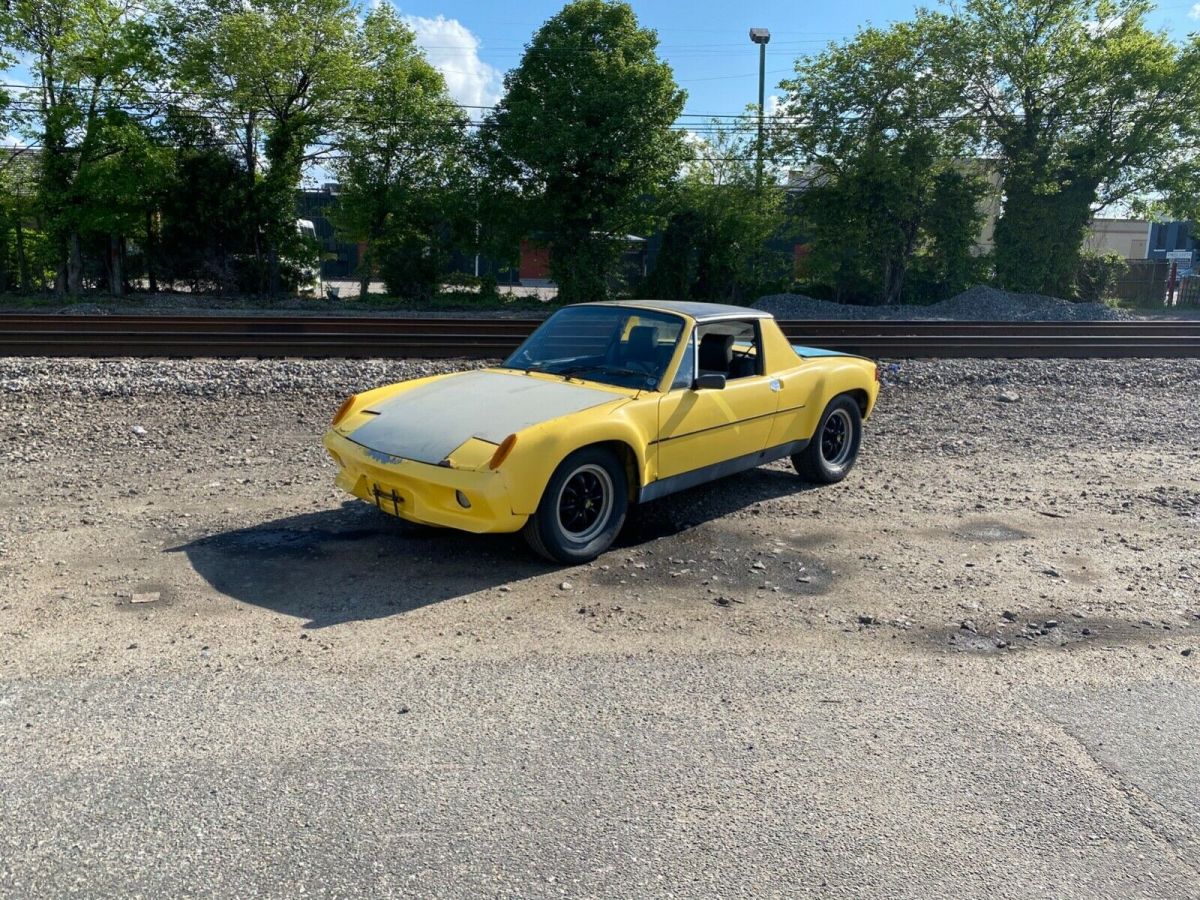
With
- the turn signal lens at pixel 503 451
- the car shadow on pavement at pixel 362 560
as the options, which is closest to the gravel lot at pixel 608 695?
the car shadow on pavement at pixel 362 560

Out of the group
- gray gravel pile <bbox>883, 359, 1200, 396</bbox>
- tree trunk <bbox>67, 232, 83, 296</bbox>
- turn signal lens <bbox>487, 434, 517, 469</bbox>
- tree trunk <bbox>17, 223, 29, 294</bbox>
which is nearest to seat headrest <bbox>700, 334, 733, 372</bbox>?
turn signal lens <bbox>487, 434, 517, 469</bbox>

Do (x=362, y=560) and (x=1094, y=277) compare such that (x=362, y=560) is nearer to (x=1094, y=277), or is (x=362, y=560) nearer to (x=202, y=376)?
(x=202, y=376)

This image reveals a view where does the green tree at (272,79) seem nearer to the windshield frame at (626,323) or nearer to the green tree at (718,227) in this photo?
the green tree at (718,227)

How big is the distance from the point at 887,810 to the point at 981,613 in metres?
2.05

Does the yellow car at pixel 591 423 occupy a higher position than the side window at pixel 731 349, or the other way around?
the side window at pixel 731 349

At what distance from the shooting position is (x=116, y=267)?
2747 centimetres

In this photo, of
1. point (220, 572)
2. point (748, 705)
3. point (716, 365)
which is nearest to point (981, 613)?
point (748, 705)

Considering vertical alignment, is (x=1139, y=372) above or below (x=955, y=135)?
below

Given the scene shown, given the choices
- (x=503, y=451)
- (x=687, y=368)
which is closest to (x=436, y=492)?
(x=503, y=451)

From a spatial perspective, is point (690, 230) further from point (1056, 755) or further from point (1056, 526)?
point (1056, 755)

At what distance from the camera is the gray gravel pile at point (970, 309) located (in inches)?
995

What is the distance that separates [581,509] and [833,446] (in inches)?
115

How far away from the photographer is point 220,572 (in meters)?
5.21

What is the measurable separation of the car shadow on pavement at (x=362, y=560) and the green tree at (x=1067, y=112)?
1027 inches
